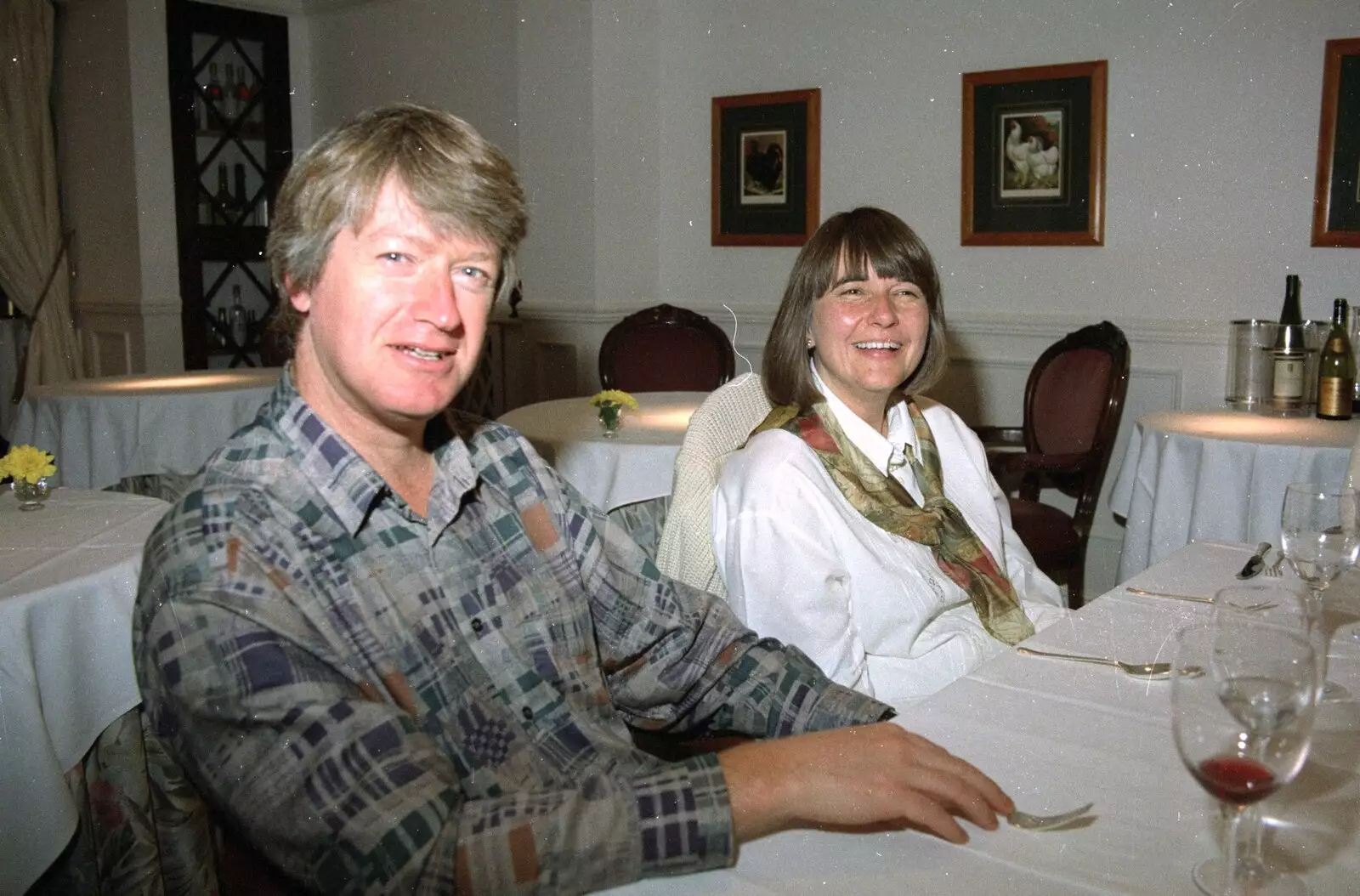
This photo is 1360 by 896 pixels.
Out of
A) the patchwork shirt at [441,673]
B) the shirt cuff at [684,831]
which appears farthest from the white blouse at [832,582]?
the shirt cuff at [684,831]

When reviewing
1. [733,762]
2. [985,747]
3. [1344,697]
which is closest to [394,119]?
[733,762]

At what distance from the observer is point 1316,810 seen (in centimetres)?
108

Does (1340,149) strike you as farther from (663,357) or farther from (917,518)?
(917,518)

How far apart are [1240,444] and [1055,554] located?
78 centimetres

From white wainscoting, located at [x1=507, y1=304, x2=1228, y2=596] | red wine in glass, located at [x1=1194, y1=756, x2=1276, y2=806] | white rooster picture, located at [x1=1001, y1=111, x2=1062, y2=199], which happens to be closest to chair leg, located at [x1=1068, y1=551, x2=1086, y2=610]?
white wainscoting, located at [x1=507, y1=304, x2=1228, y2=596]

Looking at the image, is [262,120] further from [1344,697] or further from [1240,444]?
[1344,697]

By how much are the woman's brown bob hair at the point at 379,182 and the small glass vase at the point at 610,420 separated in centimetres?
230

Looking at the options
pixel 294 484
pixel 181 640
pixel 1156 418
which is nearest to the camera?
pixel 181 640

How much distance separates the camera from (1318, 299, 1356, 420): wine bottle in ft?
12.6

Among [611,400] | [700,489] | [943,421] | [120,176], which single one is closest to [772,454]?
[700,489]

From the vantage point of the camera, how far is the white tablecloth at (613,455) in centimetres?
342

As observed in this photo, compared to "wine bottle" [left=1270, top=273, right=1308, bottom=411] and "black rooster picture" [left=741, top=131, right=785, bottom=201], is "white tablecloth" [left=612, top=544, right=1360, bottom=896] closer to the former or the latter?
"wine bottle" [left=1270, top=273, right=1308, bottom=411]

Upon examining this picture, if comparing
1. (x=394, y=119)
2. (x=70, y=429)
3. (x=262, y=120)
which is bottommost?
(x=70, y=429)

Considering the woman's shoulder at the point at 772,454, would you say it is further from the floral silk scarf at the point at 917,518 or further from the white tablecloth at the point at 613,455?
the white tablecloth at the point at 613,455
